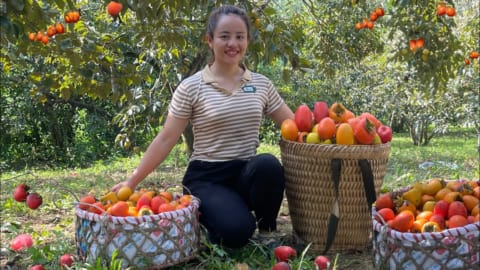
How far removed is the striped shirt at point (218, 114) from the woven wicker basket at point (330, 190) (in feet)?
0.60

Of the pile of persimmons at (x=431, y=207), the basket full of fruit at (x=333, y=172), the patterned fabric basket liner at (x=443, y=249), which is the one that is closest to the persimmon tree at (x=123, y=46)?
the basket full of fruit at (x=333, y=172)

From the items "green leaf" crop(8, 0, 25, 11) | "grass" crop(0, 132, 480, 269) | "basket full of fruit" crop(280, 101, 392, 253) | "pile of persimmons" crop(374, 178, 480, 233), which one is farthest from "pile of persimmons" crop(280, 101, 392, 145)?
"green leaf" crop(8, 0, 25, 11)

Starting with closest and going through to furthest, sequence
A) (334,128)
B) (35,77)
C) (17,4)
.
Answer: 1. (17,4)
2. (334,128)
3. (35,77)

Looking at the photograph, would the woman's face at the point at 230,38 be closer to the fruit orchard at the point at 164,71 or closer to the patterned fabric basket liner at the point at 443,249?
the fruit orchard at the point at 164,71

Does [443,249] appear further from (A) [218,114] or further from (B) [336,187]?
(A) [218,114]

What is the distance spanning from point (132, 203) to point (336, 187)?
80 centimetres

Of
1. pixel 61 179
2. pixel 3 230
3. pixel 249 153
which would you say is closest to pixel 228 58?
pixel 249 153

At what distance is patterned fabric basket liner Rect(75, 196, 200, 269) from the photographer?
A: 196 cm

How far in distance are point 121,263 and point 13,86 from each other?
6.71 meters

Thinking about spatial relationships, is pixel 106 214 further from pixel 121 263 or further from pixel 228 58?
pixel 228 58

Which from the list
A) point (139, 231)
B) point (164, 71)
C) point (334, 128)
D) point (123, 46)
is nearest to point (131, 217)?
point (139, 231)

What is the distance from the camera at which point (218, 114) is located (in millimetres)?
2357

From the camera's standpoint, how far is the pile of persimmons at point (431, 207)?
5.95 feet

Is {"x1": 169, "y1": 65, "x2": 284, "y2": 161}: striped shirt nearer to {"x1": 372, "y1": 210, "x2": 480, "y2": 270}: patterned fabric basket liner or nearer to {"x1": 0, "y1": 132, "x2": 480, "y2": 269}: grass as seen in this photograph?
{"x1": 0, "y1": 132, "x2": 480, "y2": 269}: grass
